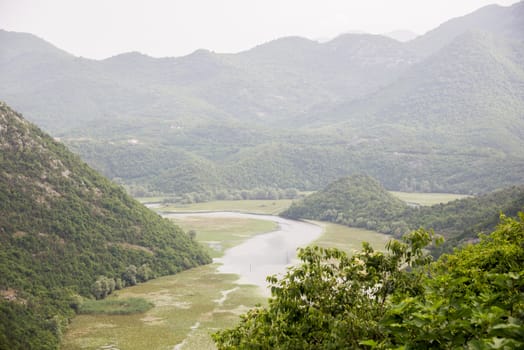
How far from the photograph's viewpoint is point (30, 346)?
28781mm

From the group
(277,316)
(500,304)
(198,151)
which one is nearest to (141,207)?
(277,316)

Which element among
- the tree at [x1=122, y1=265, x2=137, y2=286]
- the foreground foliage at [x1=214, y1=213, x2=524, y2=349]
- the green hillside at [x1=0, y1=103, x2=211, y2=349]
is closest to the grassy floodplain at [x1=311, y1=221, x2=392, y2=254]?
the green hillside at [x1=0, y1=103, x2=211, y2=349]

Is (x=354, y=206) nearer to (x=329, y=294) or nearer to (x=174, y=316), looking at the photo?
(x=174, y=316)

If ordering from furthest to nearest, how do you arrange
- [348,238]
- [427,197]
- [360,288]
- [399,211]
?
[427,197]
[399,211]
[348,238]
[360,288]

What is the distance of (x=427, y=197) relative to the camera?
118875 millimetres

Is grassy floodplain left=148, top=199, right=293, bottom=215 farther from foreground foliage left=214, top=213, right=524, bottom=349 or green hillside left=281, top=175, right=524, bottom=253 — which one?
foreground foliage left=214, top=213, right=524, bottom=349

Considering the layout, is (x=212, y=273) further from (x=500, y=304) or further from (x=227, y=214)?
(x=227, y=214)

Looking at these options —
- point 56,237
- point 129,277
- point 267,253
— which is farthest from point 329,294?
point 267,253

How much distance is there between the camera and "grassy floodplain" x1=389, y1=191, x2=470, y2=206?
358ft

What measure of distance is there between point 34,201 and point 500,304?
42.9m

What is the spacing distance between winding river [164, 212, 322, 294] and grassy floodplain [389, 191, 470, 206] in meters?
33.1

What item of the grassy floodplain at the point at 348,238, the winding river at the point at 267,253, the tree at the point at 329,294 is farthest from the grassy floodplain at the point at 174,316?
the grassy floodplain at the point at 348,238

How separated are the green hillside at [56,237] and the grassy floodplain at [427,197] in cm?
6518

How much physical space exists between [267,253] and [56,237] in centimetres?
2390
